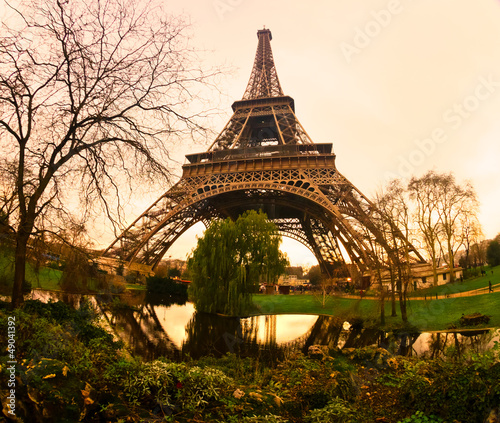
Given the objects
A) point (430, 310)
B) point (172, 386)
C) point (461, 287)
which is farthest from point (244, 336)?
point (461, 287)

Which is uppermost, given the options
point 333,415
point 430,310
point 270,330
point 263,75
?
point 263,75

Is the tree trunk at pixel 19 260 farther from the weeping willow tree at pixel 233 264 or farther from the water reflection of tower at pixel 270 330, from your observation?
the weeping willow tree at pixel 233 264

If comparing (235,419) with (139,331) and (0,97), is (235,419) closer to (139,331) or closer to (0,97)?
(0,97)

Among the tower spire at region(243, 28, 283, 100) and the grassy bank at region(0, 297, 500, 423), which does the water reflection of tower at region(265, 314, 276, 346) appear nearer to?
the grassy bank at region(0, 297, 500, 423)

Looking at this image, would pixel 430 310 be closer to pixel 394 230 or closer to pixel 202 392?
pixel 394 230

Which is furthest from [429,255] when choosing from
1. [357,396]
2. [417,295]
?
[357,396]

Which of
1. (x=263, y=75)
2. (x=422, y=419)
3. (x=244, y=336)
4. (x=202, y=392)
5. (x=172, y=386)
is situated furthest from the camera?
(x=263, y=75)
